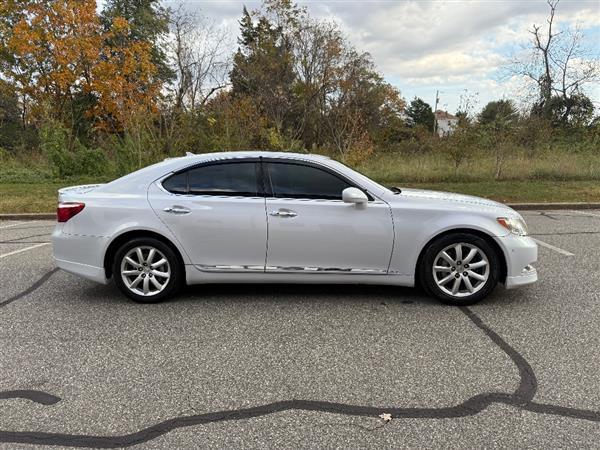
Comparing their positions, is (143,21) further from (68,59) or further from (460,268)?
(460,268)

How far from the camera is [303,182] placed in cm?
450

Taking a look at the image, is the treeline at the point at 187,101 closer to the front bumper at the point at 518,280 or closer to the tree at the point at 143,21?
the tree at the point at 143,21

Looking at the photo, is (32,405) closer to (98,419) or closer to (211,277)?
(98,419)

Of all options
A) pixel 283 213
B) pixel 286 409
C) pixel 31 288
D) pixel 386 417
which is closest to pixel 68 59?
pixel 31 288

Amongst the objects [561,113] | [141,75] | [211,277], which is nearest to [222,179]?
[211,277]

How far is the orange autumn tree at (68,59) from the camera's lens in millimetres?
21219

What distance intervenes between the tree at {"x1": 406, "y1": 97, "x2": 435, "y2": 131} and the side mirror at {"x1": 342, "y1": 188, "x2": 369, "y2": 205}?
59.6 metres

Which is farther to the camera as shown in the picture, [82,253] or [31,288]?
[31,288]

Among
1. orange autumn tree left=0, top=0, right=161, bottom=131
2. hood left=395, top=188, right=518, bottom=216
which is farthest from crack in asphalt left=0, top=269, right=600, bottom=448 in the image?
orange autumn tree left=0, top=0, right=161, bottom=131

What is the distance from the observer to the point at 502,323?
401 centimetres

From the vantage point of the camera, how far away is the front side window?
177 inches

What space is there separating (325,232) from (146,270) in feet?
5.87

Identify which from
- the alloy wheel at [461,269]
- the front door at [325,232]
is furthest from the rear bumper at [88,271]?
the alloy wheel at [461,269]

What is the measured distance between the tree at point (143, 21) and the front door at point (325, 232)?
2177 cm
